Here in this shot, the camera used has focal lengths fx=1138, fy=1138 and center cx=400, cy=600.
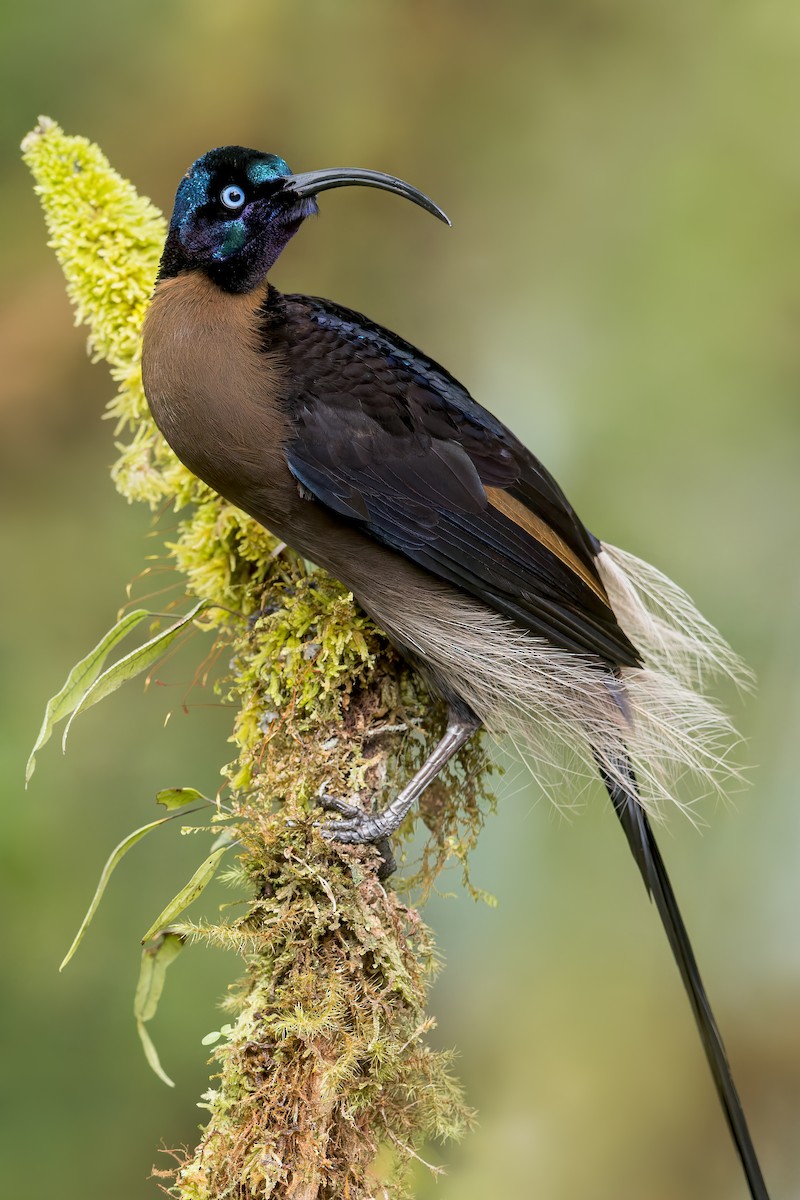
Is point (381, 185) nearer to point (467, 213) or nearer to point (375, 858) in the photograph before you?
point (375, 858)

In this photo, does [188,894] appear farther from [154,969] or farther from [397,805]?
[397,805]

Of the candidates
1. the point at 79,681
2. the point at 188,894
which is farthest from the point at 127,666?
the point at 188,894

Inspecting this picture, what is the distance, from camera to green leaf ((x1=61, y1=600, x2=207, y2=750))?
166 cm

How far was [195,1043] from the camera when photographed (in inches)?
107

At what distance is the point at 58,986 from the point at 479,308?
213 cm

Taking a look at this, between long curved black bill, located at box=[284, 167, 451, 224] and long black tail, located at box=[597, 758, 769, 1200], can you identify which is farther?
long black tail, located at box=[597, 758, 769, 1200]

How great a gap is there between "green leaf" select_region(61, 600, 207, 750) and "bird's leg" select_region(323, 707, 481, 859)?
0.35 metres

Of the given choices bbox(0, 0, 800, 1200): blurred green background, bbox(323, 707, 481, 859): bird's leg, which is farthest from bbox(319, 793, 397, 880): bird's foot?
bbox(0, 0, 800, 1200): blurred green background

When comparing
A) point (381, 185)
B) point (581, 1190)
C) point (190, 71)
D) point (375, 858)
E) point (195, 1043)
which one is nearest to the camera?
point (375, 858)

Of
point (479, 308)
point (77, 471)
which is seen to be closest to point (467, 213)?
point (479, 308)

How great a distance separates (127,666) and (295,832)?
0.36 m

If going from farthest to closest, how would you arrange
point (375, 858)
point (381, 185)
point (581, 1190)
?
1. point (581, 1190)
2. point (381, 185)
3. point (375, 858)

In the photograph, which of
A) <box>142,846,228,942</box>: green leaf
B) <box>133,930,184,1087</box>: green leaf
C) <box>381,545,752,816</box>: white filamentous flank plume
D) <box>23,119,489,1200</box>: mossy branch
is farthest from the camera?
<box>381,545,752,816</box>: white filamentous flank plume

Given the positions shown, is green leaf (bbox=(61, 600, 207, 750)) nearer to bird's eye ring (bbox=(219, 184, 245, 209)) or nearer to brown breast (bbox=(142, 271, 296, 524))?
brown breast (bbox=(142, 271, 296, 524))
